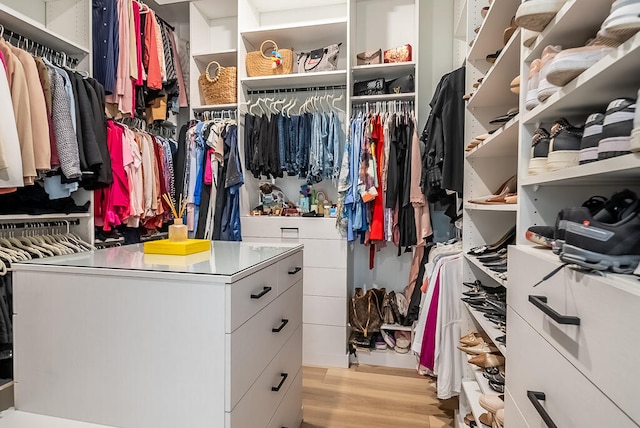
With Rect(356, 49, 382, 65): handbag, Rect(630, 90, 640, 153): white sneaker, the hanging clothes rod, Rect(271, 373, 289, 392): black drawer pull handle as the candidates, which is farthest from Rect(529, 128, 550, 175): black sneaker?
the hanging clothes rod

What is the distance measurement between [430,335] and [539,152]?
4.11 ft

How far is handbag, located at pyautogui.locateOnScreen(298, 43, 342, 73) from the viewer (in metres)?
2.69

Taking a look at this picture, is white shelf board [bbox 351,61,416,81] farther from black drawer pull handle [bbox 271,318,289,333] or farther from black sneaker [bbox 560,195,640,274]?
black sneaker [bbox 560,195,640,274]

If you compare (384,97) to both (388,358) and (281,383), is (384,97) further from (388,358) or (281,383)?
(281,383)

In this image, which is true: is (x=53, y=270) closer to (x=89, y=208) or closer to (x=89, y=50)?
(x=89, y=208)

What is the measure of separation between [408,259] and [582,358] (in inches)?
89.5

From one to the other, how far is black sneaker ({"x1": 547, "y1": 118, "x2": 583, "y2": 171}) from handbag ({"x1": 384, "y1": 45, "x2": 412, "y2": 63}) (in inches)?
75.9

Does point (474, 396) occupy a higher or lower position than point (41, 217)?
lower

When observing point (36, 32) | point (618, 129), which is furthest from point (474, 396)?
point (36, 32)

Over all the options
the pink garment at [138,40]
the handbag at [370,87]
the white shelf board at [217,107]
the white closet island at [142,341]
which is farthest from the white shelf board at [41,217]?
the handbag at [370,87]

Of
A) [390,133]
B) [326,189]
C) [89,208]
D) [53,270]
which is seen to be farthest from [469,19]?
[89,208]

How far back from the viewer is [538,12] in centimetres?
86

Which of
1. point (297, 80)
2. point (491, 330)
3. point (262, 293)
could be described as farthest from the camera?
point (297, 80)

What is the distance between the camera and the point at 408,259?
287 cm
